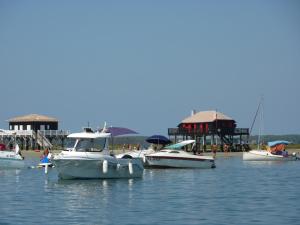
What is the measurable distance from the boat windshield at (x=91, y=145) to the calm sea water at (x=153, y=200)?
2.08 meters

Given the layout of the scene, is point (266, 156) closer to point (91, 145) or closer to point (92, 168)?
point (91, 145)

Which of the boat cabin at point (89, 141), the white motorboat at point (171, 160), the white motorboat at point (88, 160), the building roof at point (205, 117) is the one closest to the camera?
the white motorboat at point (88, 160)

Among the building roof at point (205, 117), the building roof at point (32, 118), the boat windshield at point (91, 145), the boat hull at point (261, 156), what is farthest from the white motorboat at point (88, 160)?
the building roof at point (32, 118)

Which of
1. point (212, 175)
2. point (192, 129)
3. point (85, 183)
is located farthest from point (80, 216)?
point (192, 129)

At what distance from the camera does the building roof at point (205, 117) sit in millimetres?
110750

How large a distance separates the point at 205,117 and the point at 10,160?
53.5 m

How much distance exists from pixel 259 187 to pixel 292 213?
1392 centimetres

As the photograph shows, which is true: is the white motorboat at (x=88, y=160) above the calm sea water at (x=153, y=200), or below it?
above

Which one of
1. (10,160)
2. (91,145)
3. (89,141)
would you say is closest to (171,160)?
(10,160)

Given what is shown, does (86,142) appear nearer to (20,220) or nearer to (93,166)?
(93,166)

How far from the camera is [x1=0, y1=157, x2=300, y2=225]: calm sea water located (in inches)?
1257

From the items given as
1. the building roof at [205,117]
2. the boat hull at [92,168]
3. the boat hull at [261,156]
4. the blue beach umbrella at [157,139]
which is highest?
the building roof at [205,117]

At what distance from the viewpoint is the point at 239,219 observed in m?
31.6

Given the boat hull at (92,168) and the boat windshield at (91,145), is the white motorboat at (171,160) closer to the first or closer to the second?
the boat hull at (92,168)
